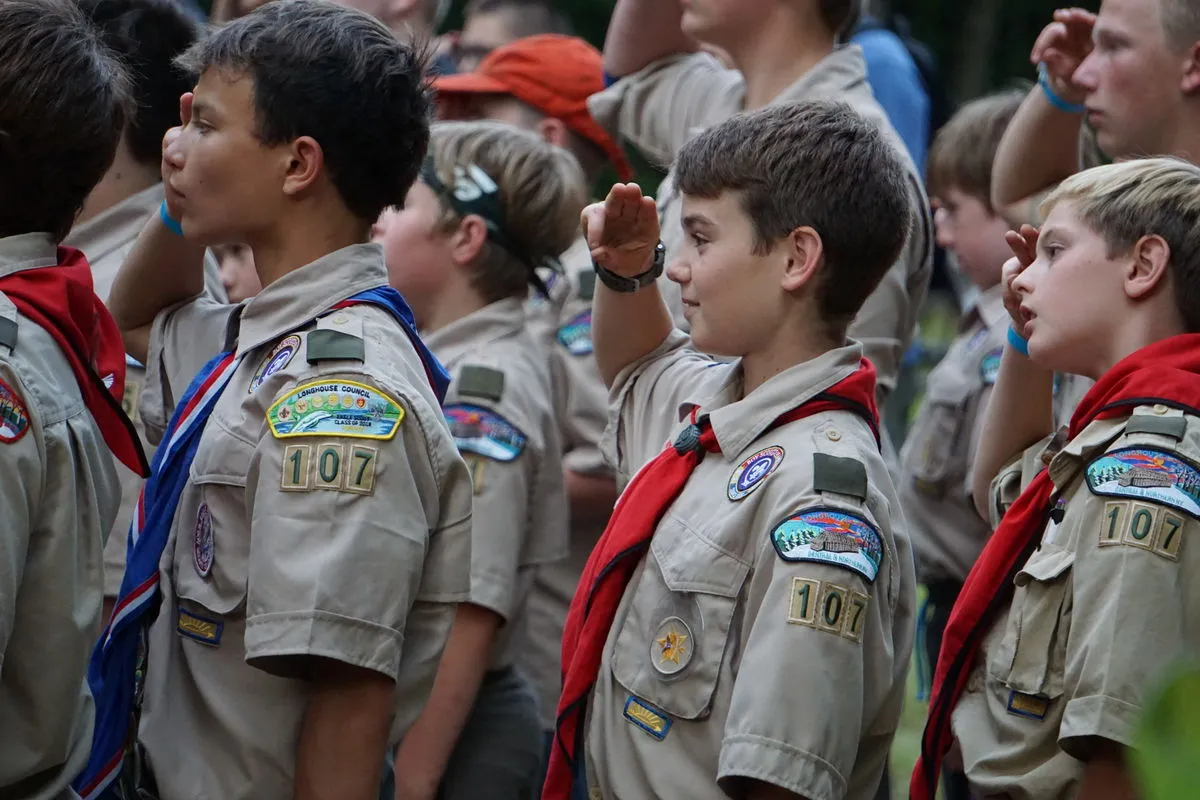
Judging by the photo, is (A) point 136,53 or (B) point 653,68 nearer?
(A) point 136,53

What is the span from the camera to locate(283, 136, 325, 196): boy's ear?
94.8 inches

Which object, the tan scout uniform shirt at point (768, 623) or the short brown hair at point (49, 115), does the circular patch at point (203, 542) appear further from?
the tan scout uniform shirt at point (768, 623)

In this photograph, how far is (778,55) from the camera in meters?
3.66

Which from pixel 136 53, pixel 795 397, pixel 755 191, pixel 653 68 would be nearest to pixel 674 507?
pixel 795 397

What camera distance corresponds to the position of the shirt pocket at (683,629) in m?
2.21

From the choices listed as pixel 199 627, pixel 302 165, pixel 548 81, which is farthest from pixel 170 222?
pixel 548 81

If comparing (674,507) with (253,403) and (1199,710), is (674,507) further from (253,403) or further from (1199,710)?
(1199,710)

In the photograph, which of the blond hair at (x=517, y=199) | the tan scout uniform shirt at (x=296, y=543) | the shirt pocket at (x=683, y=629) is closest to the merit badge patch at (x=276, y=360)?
the tan scout uniform shirt at (x=296, y=543)

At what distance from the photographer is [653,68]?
4230 millimetres

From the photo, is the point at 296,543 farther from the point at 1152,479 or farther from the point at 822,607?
the point at 1152,479

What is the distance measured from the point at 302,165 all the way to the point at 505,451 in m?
1.07

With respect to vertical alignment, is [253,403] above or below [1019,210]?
below

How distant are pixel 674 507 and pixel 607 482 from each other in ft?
5.06

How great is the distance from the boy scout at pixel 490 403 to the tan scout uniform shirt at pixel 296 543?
0.87m
